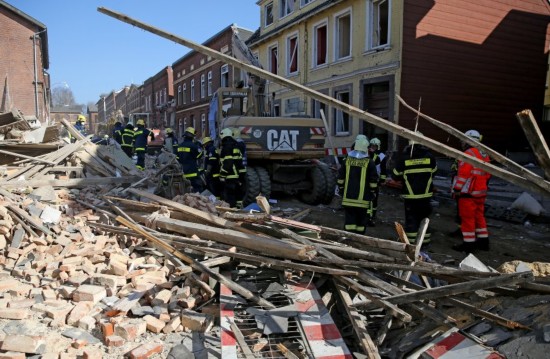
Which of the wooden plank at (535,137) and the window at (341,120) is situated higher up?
the window at (341,120)

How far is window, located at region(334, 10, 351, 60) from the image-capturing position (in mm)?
16844

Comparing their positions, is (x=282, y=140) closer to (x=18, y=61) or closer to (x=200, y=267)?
(x=200, y=267)

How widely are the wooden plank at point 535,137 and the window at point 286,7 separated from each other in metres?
19.3

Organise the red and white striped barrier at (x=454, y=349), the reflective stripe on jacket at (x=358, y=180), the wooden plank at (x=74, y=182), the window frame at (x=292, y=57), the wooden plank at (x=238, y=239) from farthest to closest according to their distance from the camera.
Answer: the window frame at (x=292, y=57) → the wooden plank at (x=74, y=182) → the reflective stripe on jacket at (x=358, y=180) → the wooden plank at (x=238, y=239) → the red and white striped barrier at (x=454, y=349)

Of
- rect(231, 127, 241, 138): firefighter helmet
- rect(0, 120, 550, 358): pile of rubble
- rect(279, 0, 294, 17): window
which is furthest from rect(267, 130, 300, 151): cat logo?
rect(279, 0, 294, 17): window

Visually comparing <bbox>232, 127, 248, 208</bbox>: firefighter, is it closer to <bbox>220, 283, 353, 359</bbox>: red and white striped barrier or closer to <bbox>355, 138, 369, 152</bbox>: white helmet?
<bbox>355, 138, 369, 152</bbox>: white helmet

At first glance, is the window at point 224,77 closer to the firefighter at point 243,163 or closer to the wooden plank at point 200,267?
the firefighter at point 243,163

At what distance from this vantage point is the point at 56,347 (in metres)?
3.37

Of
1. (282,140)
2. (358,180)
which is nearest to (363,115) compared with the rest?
(358,180)

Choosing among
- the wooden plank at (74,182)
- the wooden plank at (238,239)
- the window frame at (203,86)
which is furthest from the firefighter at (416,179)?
the window frame at (203,86)

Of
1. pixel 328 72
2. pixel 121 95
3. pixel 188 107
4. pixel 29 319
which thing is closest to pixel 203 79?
pixel 188 107

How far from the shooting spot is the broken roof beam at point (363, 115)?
259cm

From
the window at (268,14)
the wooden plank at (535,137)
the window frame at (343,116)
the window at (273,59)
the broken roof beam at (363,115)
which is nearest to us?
the wooden plank at (535,137)

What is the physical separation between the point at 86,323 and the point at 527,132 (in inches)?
150
